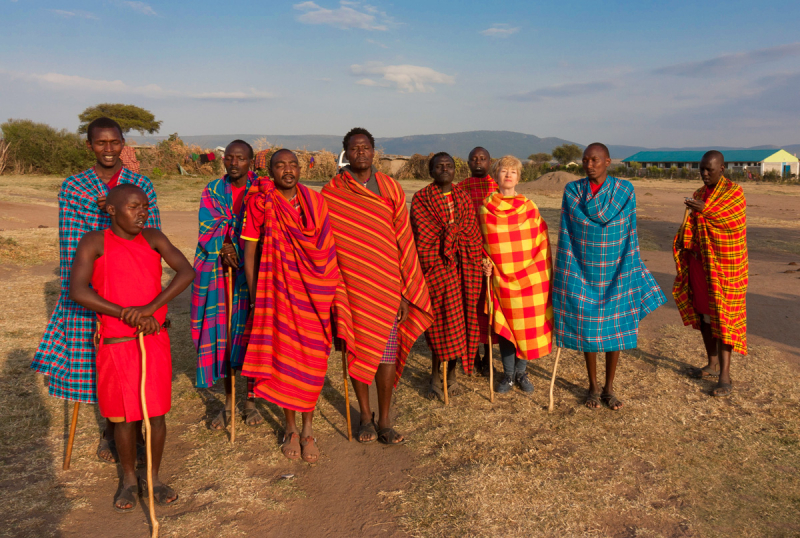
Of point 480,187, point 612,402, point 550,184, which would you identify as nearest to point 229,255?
point 480,187

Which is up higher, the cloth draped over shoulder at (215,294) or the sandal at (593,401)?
the cloth draped over shoulder at (215,294)

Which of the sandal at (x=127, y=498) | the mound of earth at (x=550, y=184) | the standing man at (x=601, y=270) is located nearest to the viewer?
the sandal at (x=127, y=498)

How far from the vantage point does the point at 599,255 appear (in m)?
4.11

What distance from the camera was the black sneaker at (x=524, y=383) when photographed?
181 inches

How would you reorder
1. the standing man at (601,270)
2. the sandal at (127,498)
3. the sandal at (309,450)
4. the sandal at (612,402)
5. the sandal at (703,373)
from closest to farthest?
the sandal at (127,498), the sandal at (309,450), the standing man at (601,270), the sandal at (612,402), the sandal at (703,373)

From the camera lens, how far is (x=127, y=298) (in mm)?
2768

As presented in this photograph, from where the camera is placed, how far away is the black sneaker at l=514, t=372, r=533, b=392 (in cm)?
459

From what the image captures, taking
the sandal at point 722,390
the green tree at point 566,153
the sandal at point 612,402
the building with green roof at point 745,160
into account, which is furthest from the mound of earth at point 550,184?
the green tree at point 566,153

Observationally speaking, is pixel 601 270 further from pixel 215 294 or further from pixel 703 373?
pixel 215 294

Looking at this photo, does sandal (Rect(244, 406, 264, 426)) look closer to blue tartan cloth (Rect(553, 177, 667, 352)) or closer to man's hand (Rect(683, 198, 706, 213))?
blue tartan cloth (Rect(553, 177, 667, 352))

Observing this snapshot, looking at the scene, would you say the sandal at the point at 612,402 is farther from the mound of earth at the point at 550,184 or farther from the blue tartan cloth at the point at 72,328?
the mound of earth at the point at 550,184

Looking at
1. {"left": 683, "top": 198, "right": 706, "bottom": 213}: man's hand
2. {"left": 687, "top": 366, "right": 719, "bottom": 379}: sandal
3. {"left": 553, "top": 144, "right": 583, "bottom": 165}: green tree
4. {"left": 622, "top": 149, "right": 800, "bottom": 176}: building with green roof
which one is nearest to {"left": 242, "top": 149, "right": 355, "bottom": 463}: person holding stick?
{"left": 683, "top": 198, "right": 706, "bottom": 213}: man's hand

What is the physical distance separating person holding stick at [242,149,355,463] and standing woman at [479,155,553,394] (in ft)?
4.96

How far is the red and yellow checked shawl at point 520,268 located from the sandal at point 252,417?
2014mm
